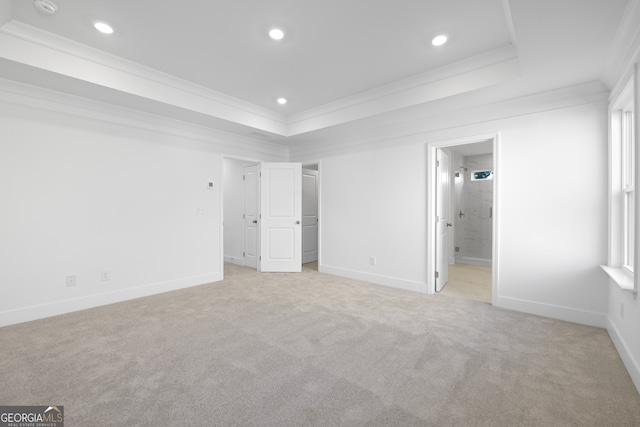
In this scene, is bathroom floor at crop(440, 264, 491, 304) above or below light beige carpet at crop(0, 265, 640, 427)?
above

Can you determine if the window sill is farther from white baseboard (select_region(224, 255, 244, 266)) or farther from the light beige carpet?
white baseboard (select_region(224, 255, 244, 266))

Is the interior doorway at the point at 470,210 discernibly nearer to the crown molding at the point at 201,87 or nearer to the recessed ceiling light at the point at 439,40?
the crown molding at the point at 201,87

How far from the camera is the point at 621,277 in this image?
8.52 feet

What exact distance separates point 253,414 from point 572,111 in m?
4.21

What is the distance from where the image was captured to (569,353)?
2496mm

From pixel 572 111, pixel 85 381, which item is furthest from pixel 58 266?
pixel 572 111

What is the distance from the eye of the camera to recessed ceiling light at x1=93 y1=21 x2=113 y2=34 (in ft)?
8.50

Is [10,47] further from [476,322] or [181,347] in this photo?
[476,322]

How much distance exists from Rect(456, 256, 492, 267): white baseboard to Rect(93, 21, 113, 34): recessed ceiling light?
7.23 metres

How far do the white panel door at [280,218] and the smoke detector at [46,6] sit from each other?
3.56 m

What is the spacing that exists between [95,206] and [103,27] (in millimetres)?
2150

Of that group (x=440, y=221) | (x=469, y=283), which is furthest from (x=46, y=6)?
(x=469, y=283)

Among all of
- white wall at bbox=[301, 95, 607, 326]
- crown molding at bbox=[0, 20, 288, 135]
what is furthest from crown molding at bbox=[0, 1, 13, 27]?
white wall at bbox=[301, 95, 607, 326]

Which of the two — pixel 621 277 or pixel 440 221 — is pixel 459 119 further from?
pixel 621 277
